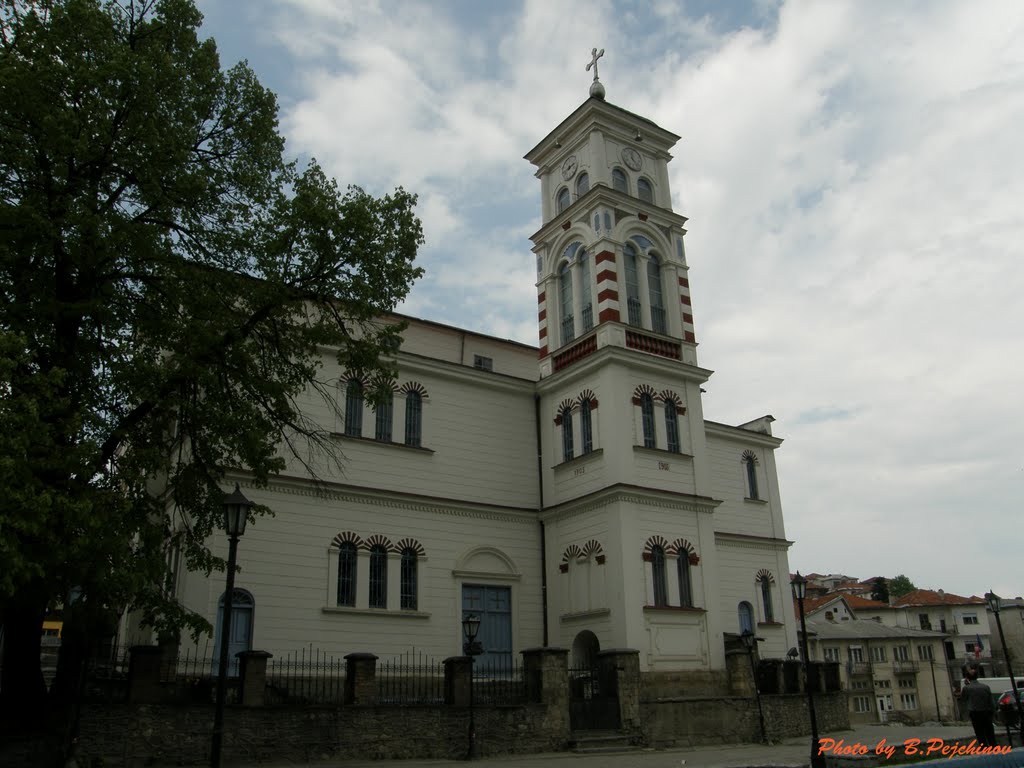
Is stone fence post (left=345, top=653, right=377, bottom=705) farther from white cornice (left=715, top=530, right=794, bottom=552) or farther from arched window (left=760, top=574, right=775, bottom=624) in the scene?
arched window (left=760, top=574, right=775, bottom=624)

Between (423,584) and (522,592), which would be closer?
(423,584)

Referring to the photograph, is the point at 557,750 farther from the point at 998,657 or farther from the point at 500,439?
the point at 998,657

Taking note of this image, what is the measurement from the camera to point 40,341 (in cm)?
1331

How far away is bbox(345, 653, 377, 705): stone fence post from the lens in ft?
58.0

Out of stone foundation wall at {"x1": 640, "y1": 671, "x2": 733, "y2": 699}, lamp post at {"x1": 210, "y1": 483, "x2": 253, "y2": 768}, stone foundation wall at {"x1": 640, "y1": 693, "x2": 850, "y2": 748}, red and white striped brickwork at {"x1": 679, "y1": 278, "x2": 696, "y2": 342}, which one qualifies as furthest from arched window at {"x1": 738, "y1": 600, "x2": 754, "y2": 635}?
lamp post at {"x1": 210, "y1": 483, "x2": 253, "y2": 768}

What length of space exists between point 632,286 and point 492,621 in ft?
38.1

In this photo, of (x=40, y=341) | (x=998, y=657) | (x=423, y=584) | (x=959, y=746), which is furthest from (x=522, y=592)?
(x=998, y=657)

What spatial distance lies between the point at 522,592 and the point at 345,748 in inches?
391

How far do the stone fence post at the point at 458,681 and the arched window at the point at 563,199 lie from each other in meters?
17.0

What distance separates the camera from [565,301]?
29609 millimetres

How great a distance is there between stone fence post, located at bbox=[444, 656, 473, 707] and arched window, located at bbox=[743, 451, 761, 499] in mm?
16504

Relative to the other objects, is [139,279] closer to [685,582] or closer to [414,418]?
[414,418]

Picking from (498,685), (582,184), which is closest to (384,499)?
(498,685)

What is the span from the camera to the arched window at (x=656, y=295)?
2869 centimetres
